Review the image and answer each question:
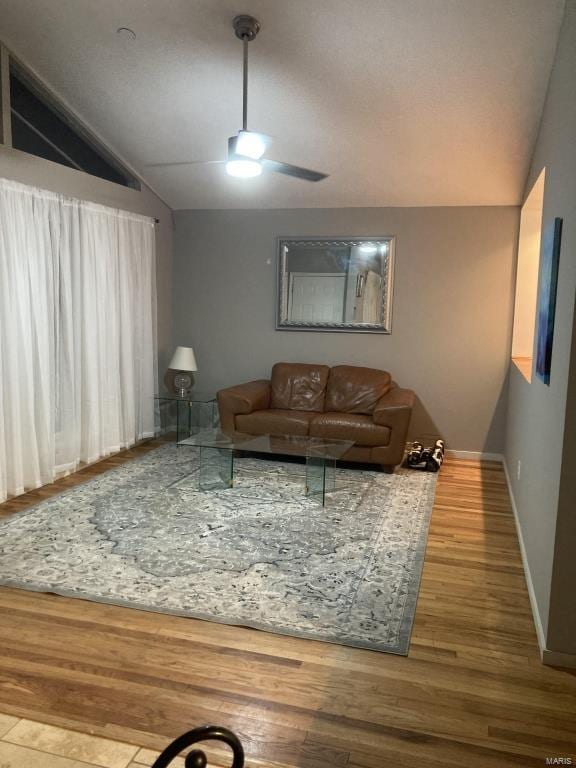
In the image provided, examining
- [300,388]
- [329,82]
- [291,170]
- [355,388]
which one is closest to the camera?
[291,170]

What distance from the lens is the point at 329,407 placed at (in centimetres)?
572

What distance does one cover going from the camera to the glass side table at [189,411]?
19.6 feet

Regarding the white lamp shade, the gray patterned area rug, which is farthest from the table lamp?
the gray patterned area rug

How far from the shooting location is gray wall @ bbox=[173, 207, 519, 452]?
216 inches

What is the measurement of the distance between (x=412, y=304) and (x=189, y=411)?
2458 mm

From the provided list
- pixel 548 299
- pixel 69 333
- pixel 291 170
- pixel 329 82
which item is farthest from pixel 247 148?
pixel 69 333

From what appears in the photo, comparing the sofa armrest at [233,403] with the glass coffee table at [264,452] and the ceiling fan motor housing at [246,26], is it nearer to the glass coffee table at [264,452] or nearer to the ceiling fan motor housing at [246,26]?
the glass coffee table at [264,452]

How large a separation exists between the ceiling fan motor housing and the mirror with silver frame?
249 centimetres

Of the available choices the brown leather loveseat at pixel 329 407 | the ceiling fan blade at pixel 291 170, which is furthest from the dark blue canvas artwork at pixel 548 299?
the brown leather loveseat at pixel 329 407

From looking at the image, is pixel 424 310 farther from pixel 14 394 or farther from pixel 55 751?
pixel 55 751

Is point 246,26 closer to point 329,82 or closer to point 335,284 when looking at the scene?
point 329,82

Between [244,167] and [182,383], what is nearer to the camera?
[244,167]

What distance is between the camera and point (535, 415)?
3.27m

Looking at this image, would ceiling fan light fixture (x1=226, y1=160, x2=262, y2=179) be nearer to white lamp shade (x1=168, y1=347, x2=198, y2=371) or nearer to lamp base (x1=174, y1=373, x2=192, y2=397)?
white lamp shade (x1=168, y1=347, x2=198, y2=371)
